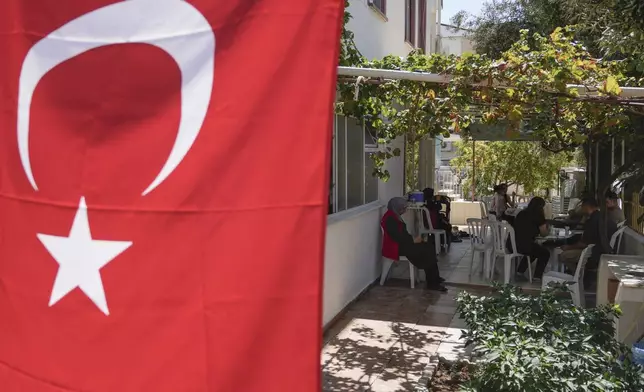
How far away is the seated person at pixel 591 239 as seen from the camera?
26.3 feet

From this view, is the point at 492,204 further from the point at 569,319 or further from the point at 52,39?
the point at 52,39

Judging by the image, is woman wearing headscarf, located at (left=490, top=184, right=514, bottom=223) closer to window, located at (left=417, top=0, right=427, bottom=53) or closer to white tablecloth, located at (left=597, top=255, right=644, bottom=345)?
window, located at (left=417, top=0, right=427, bottom=53)

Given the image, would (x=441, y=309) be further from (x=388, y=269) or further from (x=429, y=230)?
(x=429, y=230)

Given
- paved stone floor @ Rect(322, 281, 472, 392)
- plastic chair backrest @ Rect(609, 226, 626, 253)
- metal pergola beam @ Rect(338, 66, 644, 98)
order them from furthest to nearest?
plastic chair backrest @ Rect(609, 226, 626, 253) < paved stone floor @ Rect(322, 281, 472, 392) < metal pergola beam @ Rect(338, 66, 644, 98)

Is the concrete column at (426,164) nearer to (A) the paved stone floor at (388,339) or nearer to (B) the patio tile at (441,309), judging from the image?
(A) the paved stone floor at (388,339)

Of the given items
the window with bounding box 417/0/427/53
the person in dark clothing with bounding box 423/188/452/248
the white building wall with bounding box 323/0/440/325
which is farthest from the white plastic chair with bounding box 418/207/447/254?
the window with bounding box 417/0/427/53

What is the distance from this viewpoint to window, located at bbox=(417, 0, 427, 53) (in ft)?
46.7

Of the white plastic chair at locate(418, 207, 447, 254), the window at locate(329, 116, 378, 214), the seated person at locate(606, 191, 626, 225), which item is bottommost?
the white plastic chair at locate(418, 207, 447, 254)

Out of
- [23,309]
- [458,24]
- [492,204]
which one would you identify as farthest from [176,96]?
[458,24]

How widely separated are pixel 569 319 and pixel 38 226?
321cm

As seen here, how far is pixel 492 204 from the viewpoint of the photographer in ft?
45.2

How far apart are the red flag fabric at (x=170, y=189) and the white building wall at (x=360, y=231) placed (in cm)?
420

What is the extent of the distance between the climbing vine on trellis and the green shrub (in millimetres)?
1431

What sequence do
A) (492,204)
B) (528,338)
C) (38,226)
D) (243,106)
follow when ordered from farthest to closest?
(492,204)
(528,338)
(38,226)
(243,106)
